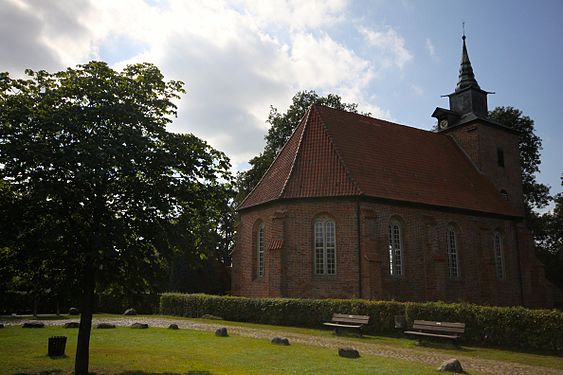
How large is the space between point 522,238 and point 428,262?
10366 mm

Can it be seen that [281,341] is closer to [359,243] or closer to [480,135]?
[359,243]

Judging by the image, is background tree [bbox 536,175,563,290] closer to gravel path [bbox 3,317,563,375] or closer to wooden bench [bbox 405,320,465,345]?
wooden bench [bbox 405,320,465,345]

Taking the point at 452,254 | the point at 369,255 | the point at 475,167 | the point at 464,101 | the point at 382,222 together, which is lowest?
the point at 369,255

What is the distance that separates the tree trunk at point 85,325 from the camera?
10.5m

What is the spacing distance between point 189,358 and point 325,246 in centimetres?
1339

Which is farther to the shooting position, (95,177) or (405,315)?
(405,315)

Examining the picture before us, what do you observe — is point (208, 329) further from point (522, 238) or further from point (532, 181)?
point (532, 181)

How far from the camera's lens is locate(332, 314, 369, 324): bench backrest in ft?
57.4

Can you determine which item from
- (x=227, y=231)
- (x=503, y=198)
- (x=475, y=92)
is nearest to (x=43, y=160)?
(x=503, y=198)

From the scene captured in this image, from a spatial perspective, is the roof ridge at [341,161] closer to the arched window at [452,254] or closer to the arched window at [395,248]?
the arched window at [395,248]

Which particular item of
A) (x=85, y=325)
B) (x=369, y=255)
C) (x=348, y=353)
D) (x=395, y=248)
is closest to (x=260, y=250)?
(x=369, y=255)

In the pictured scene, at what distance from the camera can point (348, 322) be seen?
18.0 metres

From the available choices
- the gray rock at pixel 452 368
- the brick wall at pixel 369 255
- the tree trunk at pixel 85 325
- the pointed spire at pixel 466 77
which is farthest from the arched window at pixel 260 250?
the pointed spire at pixel 466 77

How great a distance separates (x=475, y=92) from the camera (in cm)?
3594
